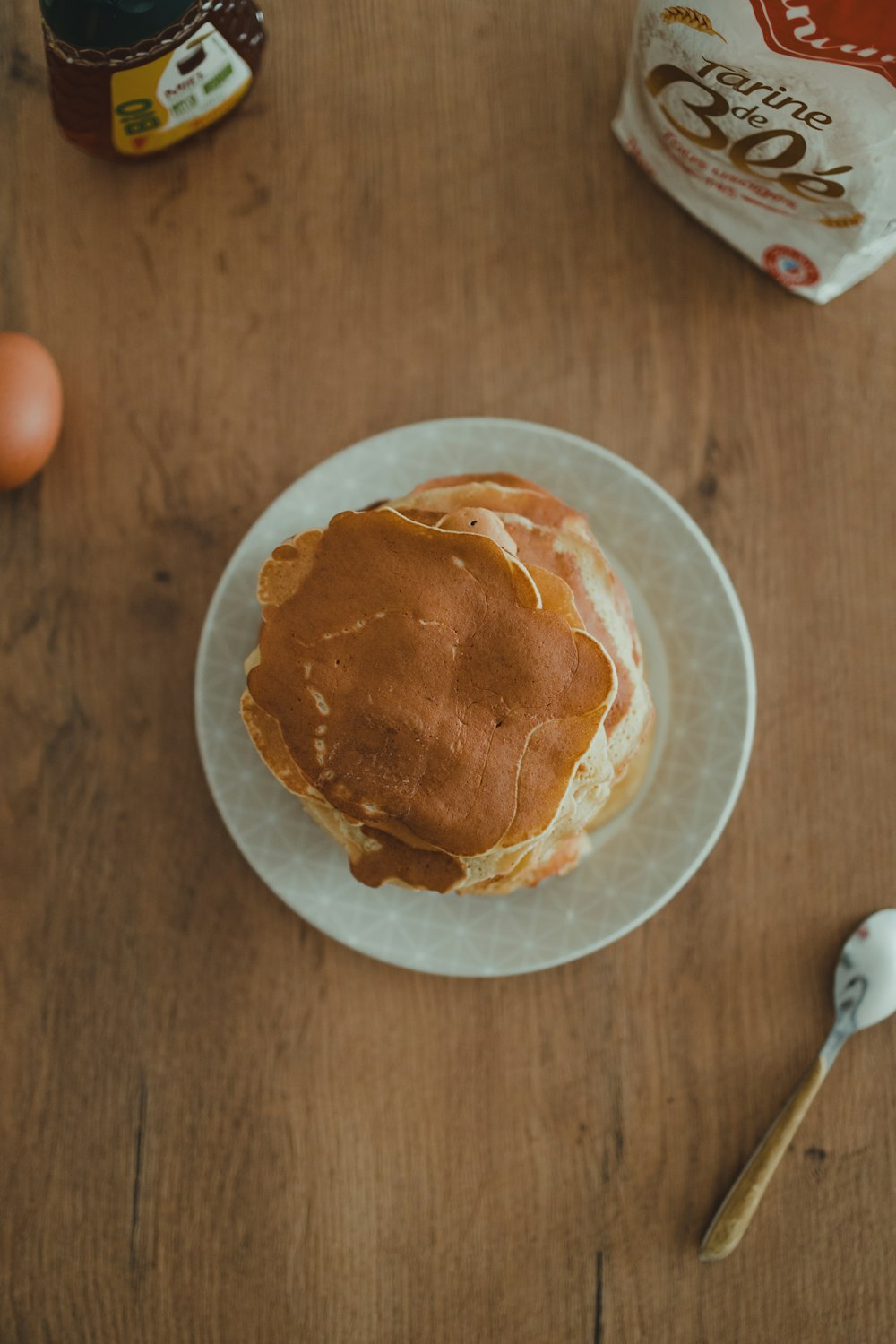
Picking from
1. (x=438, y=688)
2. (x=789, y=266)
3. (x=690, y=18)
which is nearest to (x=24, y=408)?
(x=438, y=688)

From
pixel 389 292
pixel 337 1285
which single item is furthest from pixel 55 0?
pixel 337 1285

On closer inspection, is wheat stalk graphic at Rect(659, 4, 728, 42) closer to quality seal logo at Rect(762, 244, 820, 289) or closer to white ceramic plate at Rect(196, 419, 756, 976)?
quality seal logo at Rect(762, 244, 820, 289)

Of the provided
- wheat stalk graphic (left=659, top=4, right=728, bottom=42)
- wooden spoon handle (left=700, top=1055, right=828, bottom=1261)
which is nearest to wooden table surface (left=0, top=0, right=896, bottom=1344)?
wooden spoon handle (left=700, top=1055, right=828, bottom=1261)

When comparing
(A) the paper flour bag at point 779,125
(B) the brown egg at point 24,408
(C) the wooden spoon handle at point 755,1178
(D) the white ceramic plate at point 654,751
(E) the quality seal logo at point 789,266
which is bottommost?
(C) the wooden spoon handle at point 755,1178

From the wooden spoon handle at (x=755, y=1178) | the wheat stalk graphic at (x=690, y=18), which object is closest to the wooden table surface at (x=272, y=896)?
the wooden spoon handle at (x=755, y=1178)

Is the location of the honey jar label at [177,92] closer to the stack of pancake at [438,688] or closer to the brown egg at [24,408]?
the brown egg at [24,408]

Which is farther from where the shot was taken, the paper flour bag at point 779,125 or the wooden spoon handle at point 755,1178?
the wooden spoon handle at point 755,1178

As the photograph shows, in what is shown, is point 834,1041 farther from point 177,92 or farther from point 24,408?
point 177,92

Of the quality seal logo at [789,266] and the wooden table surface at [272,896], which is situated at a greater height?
the quality seal logo at [789,266]
